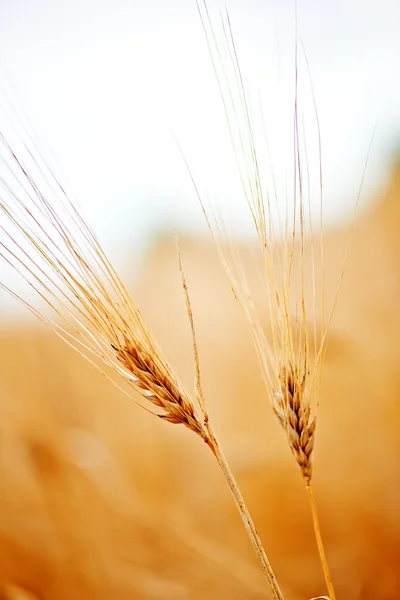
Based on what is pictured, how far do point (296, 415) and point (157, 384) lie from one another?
19 cm

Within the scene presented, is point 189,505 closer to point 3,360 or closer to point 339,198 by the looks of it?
point 3,360

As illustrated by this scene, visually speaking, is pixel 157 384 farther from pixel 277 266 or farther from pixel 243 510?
pixel 277 266

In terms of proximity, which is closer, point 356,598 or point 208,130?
point 208,130

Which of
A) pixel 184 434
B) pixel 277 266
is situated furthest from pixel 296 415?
pixel 184 434

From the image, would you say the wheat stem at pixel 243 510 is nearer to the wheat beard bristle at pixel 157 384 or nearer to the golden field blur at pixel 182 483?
the wheat beard bristle at pixel 157 384

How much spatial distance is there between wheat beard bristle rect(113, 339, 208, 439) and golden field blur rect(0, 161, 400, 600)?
0.44 meters

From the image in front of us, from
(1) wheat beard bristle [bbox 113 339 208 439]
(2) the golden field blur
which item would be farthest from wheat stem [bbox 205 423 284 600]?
(2) the golden field blur

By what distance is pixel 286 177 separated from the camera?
0.95 metres

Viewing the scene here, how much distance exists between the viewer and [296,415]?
683 mm

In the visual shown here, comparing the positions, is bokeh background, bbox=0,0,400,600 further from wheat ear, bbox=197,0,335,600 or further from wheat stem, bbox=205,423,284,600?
wheat stem, bbox=205,423,284,600

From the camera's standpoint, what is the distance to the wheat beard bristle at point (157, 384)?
26.5 inches

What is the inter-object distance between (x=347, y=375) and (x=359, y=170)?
1.42 feet

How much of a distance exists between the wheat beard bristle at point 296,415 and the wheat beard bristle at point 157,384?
11 centimetres

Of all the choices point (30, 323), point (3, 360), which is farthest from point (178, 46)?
point (3, 360)
